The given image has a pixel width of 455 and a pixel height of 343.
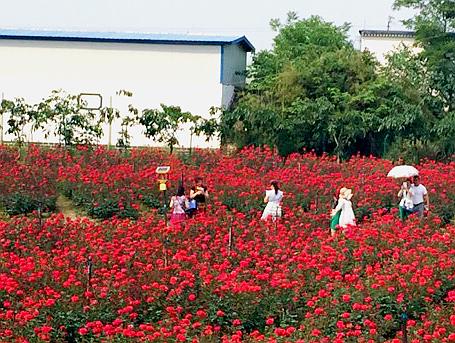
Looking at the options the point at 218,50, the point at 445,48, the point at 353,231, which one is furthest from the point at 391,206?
the point at 218,50

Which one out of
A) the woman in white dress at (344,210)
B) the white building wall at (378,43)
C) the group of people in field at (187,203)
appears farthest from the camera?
the white building wall at (378,43)

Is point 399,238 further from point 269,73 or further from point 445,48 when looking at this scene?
point 269,73

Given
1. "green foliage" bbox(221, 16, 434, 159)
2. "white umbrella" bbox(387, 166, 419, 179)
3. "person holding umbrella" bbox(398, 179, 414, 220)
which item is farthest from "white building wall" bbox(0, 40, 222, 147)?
"person holding umbrella" bbox(398, 179, 414, 220)

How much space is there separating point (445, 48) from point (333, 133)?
19.0 ft

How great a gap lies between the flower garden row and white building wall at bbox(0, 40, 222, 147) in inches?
651

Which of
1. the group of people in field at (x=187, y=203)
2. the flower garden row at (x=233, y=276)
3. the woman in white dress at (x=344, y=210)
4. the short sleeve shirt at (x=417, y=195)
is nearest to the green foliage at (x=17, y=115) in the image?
the flower garden row at (x=233, y=276)

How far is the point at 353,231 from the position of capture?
15.0 metres

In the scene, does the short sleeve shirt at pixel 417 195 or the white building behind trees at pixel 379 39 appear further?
the white building behind trees at pixel 379 39

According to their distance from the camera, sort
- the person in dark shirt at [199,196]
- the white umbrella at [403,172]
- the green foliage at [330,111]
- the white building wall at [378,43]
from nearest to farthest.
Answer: the person in dark shirt at [199,196] < the white umbrella at [403,172] < the green foliage at [330,111] < the white building wall at [378,43]

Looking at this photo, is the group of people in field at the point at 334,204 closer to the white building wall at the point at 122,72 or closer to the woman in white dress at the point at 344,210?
the woman in white dress at the point at 344,210

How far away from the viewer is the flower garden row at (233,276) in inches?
410

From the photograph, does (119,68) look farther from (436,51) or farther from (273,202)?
(273,202)

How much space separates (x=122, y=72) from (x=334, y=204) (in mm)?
20020

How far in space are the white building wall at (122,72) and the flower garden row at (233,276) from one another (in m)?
16.5
